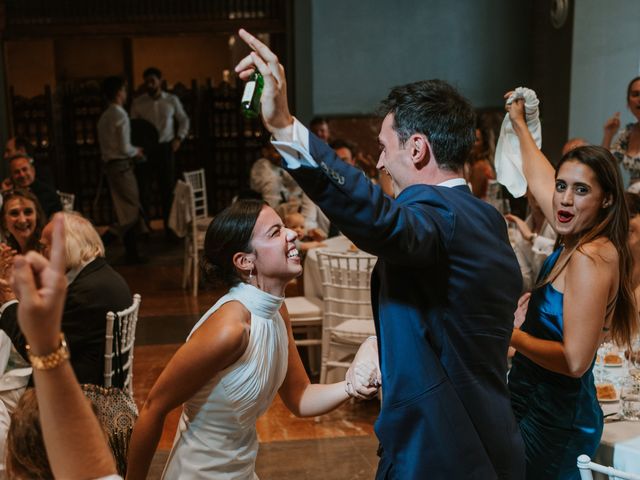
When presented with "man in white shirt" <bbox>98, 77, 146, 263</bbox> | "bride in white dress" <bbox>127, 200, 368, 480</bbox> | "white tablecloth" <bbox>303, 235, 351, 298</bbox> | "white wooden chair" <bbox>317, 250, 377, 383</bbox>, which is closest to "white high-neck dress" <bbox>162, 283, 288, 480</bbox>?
"bride in white dress" <bbox>127, 200, 368, 480</bbox>

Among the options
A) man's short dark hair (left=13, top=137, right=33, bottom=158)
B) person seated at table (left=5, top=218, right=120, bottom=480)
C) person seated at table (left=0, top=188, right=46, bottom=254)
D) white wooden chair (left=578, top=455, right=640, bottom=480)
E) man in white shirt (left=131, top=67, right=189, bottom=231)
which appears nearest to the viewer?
person seated at table (left=5, top=218, right=120, bottom=480)

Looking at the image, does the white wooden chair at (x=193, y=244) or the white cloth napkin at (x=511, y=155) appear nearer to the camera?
the white cloth napkin at (x=511, y=155)

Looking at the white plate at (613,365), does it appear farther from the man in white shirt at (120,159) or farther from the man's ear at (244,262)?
the man in white shirt at (120,159)

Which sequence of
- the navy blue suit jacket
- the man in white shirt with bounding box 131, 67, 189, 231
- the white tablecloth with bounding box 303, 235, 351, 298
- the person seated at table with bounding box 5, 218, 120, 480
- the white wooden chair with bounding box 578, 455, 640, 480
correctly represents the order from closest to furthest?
the person seated at table with bounding box 5, 218, 120, 480 < the navy blue suit jacket < the white wooden chair with bounding box 578, 455, 640, 480 < the white tablecloth with bounding box 303, 235, 351, 298 < the man in white shirt with bounding box 131, 67, 189, 231

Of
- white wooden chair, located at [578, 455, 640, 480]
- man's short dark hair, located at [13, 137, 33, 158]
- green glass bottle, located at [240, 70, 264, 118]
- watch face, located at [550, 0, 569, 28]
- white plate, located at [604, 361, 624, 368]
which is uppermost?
watch face, located at [550, 0, 569, 28]

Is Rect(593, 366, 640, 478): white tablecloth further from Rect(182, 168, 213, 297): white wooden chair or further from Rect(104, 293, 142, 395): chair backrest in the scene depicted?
Rect(182, 168, 213, 297): white wooden chair

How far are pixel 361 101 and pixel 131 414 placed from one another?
7104 mm

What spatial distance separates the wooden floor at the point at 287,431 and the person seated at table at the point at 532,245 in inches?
48.7

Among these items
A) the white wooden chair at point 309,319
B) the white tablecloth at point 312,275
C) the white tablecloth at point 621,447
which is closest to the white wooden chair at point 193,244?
the white tablecloth at point 312,275

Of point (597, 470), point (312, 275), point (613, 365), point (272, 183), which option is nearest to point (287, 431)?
point (312, 275)

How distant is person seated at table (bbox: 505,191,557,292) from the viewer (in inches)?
191

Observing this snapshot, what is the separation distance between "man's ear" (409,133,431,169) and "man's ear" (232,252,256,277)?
60 cm

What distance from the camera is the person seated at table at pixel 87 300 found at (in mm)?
3373

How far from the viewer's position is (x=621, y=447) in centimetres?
224
